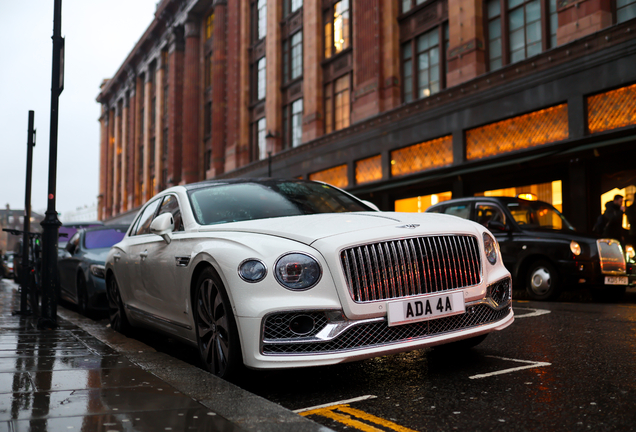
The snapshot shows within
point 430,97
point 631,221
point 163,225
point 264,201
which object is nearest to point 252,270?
point 264,201

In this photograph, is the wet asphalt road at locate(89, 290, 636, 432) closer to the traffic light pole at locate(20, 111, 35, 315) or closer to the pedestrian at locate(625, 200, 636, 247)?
the traffic light pole at locate(20, 111, 35, 315)

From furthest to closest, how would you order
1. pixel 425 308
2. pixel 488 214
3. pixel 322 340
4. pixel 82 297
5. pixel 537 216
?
pixel 488 214 < pixel 537 216 < pixel 82 297 < pixel 425 308 < pixel 322 340

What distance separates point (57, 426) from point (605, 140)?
1485 centimetres

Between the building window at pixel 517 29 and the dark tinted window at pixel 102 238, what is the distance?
41.1 feet

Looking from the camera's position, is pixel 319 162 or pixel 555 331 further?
pixel 319 162

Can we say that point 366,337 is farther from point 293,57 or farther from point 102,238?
point 293,57

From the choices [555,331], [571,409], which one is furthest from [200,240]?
[555,331]

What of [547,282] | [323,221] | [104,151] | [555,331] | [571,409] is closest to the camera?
[571,409]

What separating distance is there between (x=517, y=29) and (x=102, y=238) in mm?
13734

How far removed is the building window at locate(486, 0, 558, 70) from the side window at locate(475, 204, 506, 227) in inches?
323

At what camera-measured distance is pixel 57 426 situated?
2992 mm

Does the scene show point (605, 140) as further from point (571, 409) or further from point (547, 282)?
point (571, 409)

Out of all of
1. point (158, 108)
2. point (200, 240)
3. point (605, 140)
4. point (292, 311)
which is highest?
point (158, 108)

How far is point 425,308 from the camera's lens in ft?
13.3
